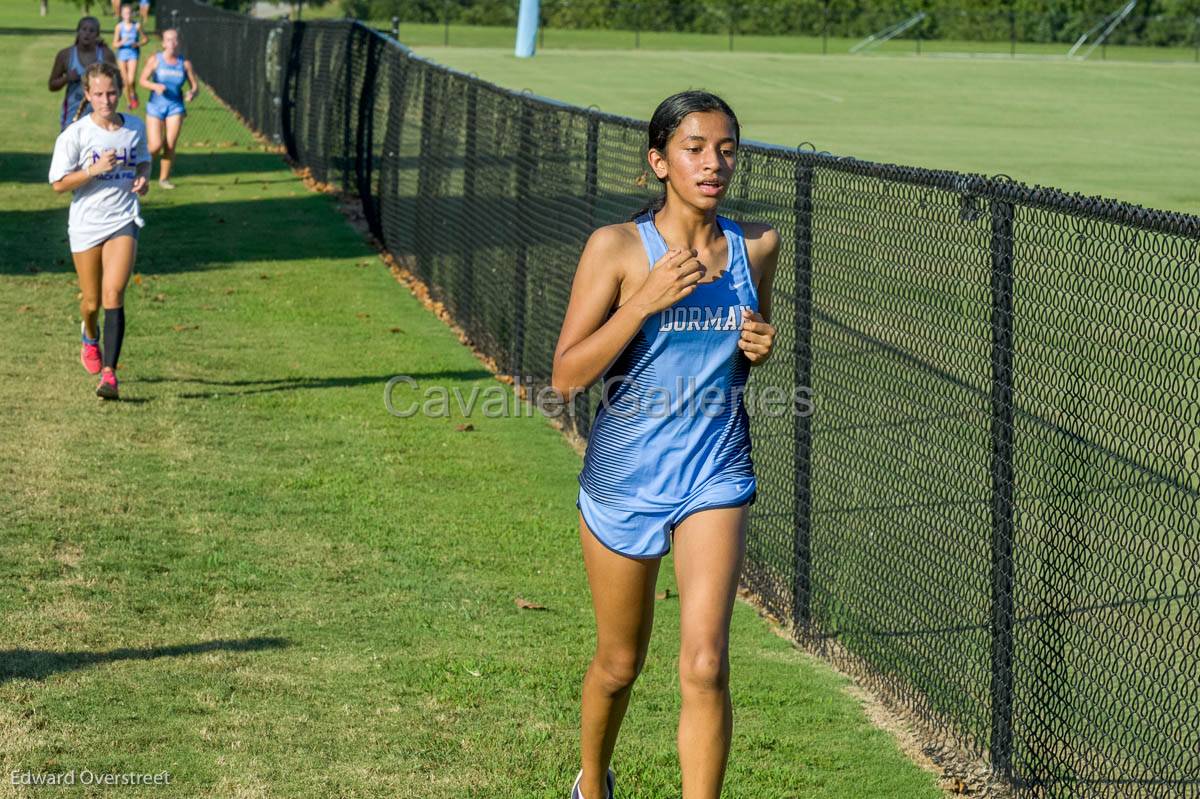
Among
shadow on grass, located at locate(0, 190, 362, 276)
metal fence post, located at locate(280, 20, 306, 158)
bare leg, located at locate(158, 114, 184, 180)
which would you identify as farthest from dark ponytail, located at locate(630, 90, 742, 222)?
metal fence post, located at locate(280, 20, 306, 158)

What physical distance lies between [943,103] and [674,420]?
130 ft

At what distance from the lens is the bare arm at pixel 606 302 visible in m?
4.37

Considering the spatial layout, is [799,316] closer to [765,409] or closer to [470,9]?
[765,409]

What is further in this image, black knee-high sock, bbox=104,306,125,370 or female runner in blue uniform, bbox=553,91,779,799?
black knee-high sock, bbox=104,306,125,370

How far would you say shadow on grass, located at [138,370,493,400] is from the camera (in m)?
11.3

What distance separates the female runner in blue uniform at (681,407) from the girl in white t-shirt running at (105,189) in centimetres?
632

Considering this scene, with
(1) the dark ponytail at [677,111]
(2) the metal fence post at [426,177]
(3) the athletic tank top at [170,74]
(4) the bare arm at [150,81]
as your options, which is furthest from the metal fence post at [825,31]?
(1) the dark ponytail at [677,111]

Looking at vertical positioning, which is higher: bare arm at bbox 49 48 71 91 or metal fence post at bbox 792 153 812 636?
bare arm at bbox 49 48 71 91

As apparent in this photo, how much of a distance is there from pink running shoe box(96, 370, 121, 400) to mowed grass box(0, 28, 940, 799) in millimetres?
77

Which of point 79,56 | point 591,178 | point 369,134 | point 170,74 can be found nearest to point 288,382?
point 591,178

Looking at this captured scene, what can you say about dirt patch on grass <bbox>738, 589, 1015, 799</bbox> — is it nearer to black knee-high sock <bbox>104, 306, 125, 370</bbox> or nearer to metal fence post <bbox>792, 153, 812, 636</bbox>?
metal fence post <bbox>792, 153, 812, 636</bbox>

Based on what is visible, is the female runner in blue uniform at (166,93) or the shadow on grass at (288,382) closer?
the shadow on grass at (288,382)

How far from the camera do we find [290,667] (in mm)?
6441

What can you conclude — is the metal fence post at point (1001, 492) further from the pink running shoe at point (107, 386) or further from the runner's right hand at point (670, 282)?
the pink running shoe at point (107, 386)
